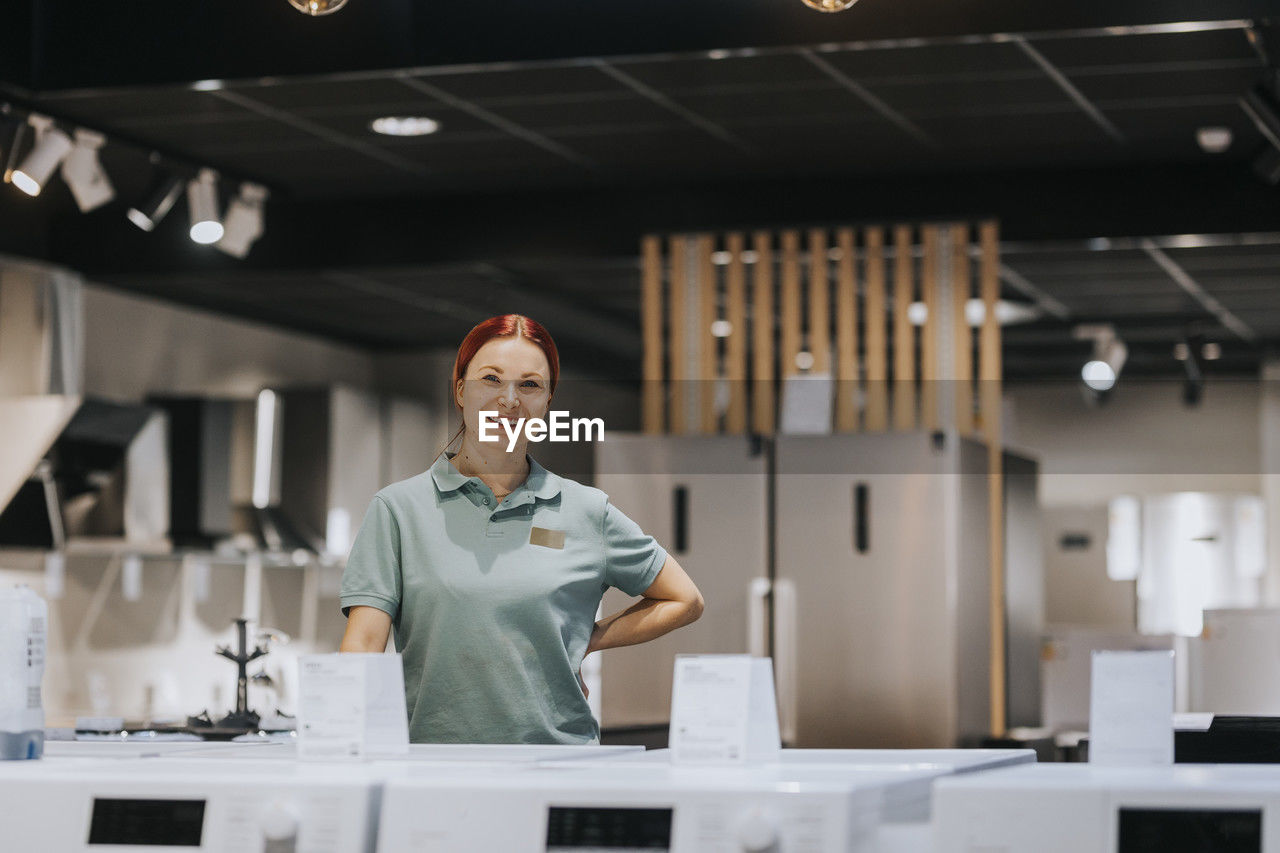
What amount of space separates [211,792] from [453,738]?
0.64m

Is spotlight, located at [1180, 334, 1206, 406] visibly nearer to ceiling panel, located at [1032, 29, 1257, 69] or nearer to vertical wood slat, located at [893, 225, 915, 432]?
vertical wood slat, located at [893, 225, 915, 432]

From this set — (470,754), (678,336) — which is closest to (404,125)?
(678,336)

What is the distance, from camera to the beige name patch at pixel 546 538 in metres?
2.58

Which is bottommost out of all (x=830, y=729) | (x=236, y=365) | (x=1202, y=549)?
(x=830, y=729)

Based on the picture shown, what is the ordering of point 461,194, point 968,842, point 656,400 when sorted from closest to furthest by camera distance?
point 968,842 < point 656,400 < point 461,194

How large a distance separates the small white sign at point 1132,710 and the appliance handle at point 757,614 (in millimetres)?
3314

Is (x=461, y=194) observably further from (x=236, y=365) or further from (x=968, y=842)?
(x=968, y=842)

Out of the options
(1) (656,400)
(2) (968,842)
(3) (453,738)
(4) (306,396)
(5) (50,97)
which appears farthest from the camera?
(4) (306,396)

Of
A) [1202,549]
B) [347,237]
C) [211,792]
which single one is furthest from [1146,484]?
[211,792]

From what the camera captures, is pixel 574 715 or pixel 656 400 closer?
pixel 574 715

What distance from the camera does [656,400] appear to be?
19.7 feet

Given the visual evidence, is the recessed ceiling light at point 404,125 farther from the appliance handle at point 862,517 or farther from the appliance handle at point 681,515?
the appliance handle at point 862,517

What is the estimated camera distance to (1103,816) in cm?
179

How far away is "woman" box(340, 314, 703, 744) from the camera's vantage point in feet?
8.29
